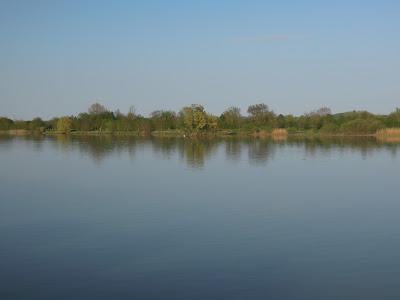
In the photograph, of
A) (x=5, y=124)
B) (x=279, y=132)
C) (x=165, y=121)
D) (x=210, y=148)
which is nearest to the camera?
(x=210, y=148)

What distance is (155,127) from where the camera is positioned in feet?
302

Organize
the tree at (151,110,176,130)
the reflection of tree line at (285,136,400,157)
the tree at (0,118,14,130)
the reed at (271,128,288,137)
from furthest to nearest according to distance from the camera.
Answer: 1. the tree at (0,118,14,130)
2. the tree at (151,110,176,130)
3. the reed at (271,128,288,137)
4. the reflection of tree line at (285,136,400,157)

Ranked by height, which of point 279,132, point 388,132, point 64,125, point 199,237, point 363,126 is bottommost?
point 199,237

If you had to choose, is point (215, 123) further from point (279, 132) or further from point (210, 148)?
point (210, 148)

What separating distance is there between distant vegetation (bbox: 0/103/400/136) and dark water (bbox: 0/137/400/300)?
54.4 metres

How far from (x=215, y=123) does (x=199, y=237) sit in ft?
226

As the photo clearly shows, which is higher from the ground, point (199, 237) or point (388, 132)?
point (388, 132)

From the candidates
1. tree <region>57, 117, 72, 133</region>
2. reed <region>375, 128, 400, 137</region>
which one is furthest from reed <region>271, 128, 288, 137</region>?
tree <region>57, 117, 72, 133</region>

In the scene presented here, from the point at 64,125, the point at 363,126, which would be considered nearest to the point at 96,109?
the point at 64,125

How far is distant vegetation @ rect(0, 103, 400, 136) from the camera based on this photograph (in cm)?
7725

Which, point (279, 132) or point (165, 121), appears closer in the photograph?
point (279, 132)

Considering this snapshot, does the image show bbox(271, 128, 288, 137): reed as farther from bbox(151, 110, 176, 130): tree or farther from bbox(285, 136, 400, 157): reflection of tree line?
bbox(285, 136, 400, 157): reflection of tree line

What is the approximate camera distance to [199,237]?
36.0 feet

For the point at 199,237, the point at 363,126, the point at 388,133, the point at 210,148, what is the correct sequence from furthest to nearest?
the point at 363,126, the point at 388,133, the point at 210,148, the point at 199,237
